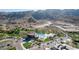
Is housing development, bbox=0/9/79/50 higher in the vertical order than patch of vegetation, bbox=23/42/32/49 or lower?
higher

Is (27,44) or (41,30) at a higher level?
(41,30)

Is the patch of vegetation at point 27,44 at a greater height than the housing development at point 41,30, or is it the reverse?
the housing development at point 41,30
